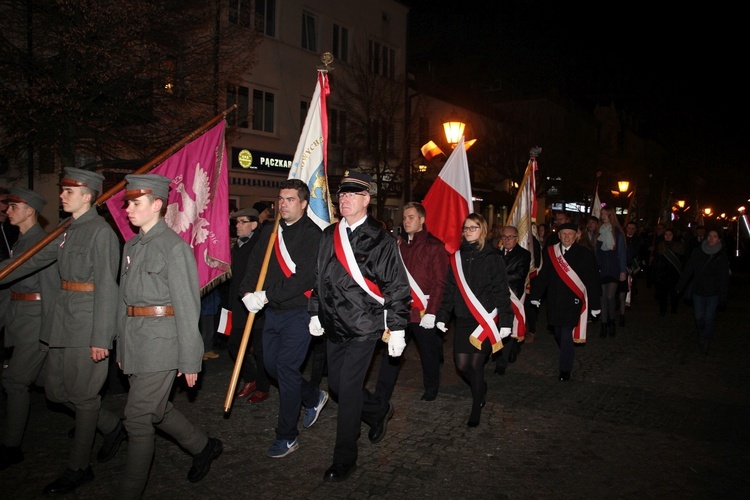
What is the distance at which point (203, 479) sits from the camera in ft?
14.8

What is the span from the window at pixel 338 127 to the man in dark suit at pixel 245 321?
17776 millimetres

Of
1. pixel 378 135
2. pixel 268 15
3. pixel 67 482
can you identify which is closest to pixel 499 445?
pixel 67 482

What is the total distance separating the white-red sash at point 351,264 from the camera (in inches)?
180

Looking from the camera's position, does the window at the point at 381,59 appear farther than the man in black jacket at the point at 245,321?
Yes

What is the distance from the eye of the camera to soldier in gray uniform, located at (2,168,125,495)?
418 centimetres

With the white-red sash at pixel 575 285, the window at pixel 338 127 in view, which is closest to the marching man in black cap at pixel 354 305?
the white-red sash at pixel 575 285

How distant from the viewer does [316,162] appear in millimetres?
6234

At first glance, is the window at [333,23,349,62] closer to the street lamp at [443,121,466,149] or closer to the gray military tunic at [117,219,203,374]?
the street lamp at [443,121,466,149]

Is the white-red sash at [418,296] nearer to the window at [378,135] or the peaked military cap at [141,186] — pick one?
the peaked military cap at [141,186]

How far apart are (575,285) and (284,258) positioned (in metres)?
4.10

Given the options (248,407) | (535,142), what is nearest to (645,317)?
(248,407)

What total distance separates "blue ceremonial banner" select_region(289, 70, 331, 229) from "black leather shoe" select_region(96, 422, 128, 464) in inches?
104

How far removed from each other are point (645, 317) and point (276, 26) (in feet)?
51.7

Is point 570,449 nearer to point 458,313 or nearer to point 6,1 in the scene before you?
point 458,313
